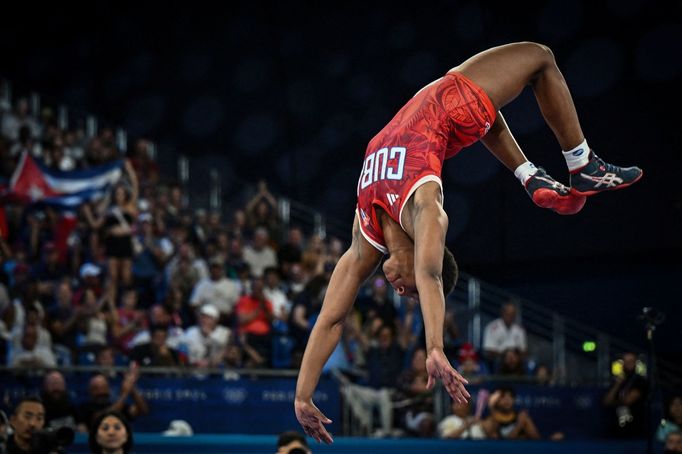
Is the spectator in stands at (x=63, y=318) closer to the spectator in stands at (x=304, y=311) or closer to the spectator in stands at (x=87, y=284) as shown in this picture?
the spectator in stands at (x=87, y=284)

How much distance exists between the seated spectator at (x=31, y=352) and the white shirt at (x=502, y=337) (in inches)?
202

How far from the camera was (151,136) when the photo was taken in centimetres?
1902

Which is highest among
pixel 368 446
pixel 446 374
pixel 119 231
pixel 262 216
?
pixel 262 216

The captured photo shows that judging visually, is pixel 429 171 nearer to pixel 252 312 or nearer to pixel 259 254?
pixel 252 312

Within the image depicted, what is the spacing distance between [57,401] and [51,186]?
487 centimetres

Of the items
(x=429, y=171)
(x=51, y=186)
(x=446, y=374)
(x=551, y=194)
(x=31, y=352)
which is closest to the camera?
(x=446, y=374)

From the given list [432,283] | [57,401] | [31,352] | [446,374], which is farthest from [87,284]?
[446,374]

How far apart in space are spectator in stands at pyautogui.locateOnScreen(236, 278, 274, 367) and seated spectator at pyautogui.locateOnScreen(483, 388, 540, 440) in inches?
101

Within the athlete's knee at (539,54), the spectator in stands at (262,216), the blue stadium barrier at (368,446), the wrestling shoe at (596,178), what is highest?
the spectator in stands at (262,216)

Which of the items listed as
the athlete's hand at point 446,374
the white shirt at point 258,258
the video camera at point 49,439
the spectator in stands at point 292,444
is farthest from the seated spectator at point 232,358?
the athlete's hand at point 446,374

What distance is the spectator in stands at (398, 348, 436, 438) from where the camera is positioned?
10.2 metres

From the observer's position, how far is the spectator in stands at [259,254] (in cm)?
1348

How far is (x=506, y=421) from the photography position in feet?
33.7

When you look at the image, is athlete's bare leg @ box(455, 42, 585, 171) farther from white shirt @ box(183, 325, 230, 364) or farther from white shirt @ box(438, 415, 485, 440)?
white shirt @ box(183, 325, 230, 364)
